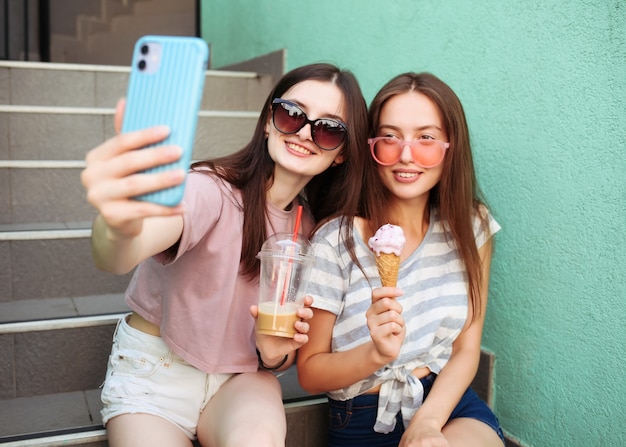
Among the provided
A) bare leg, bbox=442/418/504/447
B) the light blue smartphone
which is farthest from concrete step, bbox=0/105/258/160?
the light blue smartphone

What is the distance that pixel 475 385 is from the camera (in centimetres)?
233

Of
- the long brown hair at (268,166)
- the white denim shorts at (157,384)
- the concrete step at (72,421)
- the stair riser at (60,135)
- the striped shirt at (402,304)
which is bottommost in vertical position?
the concrete step at (72,421)

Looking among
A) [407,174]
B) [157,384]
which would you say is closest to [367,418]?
[157,384]

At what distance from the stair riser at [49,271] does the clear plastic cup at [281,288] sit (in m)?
1.23

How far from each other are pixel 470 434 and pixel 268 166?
998 millimetres

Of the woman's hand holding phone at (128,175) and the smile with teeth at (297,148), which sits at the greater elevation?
the woman's hand holding phone at (128,175)

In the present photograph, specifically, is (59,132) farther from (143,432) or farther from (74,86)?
(143,432)

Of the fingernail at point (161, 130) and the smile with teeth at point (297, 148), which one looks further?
the smile with teeth at point (297, 148)

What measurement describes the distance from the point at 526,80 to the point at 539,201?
0.40m

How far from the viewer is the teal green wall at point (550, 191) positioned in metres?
1.80

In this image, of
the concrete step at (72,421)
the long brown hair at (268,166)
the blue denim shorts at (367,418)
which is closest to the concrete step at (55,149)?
the concrete step at (72,421)

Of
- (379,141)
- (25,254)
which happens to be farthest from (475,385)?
(25,254)

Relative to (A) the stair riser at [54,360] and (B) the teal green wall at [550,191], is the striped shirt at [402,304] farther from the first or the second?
(A) the stair riser at [54,360]

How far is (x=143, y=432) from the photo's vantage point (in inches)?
67.7
